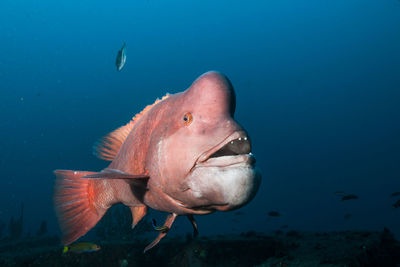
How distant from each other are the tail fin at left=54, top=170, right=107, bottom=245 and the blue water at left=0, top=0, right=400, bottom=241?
76126 mm

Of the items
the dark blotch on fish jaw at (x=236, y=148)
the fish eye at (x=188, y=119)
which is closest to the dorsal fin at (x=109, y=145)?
the fish eye at (x=188, y=119)

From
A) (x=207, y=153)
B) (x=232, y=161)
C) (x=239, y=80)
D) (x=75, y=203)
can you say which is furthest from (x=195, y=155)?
(x=239, y=80)

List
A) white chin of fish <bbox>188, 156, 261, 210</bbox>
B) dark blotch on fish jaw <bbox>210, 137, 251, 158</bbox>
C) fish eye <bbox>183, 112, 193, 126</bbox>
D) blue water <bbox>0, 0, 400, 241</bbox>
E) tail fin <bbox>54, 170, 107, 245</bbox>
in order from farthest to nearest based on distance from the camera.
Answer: blue water <bbox>0, 0, 400, 241</bbox> < tail fin <bbox>54, 170, 107, 245</bbox> < fish eye <bbox>183, 112, 193, 126</bbox> < dark blotch on fish jaw <bbox>210, 137, 251, 158</bbox> < white chin of fish <bbox>188, 156, 261, 210</bbox>

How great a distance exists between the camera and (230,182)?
1449 mm

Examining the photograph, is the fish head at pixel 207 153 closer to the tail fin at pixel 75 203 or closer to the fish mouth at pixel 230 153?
the fish mouth at pixel 230 153

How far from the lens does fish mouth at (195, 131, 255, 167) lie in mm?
1498

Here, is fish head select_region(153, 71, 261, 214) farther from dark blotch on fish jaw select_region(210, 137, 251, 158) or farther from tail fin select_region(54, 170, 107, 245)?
tail fin select_region(54, 170, 107, 245)

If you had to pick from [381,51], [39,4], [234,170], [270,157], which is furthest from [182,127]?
[381,51]

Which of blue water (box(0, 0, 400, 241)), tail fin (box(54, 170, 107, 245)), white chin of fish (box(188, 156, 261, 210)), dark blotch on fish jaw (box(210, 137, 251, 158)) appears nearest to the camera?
white chin of fish (box(188, 156, 261, 210))

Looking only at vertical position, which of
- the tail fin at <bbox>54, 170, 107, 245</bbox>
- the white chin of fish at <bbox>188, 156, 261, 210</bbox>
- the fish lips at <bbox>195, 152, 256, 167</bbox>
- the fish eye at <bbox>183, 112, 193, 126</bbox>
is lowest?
the tail fin at <bbox>54, 170, 107, 245</bbox>

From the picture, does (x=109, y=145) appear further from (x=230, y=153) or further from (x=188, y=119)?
(x=230, y=153)

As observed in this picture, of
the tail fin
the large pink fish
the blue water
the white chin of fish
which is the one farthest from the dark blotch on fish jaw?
the blue water

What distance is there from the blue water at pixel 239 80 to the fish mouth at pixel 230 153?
7749 cm

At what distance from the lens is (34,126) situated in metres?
88.9
